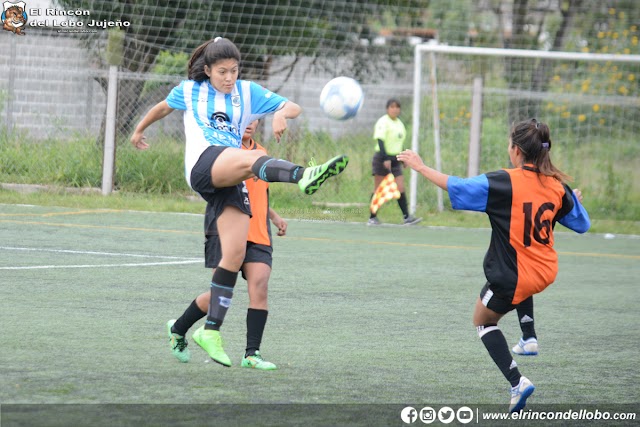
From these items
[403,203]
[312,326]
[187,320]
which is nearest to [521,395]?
[187,320]

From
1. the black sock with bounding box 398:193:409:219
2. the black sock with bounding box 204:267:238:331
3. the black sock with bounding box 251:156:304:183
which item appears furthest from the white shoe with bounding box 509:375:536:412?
the black sock with bounding box 398:193:409:219

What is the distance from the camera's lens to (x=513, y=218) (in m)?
5.14

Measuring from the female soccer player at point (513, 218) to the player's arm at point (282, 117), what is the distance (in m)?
Answer: 0.81

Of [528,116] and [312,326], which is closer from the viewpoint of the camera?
[312,326]

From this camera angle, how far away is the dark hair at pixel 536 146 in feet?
17.2

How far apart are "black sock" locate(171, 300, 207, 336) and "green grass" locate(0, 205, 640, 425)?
0.18 metres

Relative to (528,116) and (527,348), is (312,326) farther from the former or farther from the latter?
(528,116)

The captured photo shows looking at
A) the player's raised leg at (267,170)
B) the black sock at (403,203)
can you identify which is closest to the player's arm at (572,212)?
the player's raised leg at (267,170)

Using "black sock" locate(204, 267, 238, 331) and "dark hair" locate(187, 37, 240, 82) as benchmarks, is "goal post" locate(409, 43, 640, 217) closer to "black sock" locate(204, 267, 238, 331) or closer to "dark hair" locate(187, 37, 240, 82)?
"dark hair" locate(187, 37, 240, 82)

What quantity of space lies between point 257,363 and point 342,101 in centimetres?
175

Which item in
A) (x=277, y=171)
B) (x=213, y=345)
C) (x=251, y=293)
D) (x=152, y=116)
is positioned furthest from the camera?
(x=152, y=116)

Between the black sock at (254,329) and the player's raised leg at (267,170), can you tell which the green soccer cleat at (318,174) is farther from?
the black sock at (254,329)

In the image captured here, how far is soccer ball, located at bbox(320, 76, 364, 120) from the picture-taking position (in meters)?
6.39

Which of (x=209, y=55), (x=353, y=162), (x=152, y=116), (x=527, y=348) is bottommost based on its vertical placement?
(x=527, y=348)
